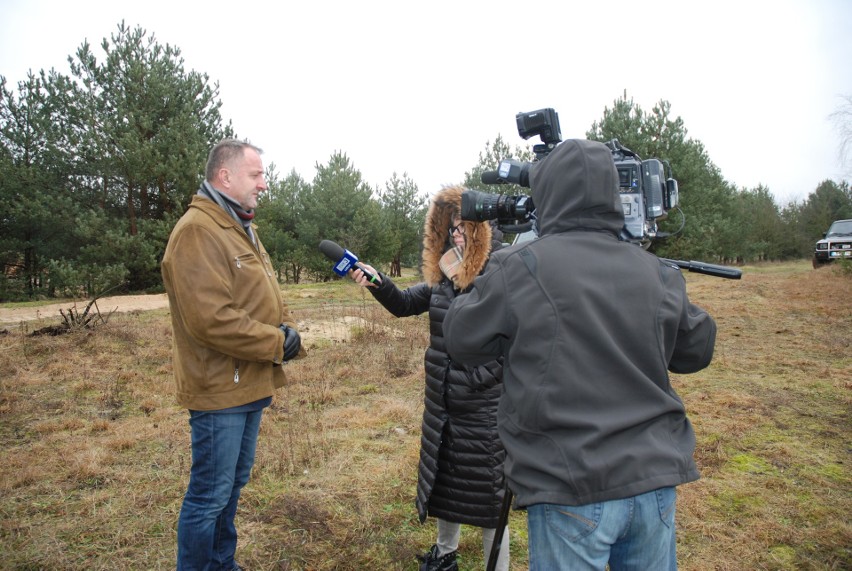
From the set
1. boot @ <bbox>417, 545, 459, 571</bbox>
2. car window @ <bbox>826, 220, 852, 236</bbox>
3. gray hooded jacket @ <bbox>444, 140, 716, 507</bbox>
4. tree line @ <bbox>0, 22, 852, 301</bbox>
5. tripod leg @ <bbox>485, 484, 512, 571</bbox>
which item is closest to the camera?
gray hooded jacket @ <bbox>444, 140, 716, 507</bbox>

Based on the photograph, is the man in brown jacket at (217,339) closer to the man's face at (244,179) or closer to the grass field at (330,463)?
the man's face at (244,179)

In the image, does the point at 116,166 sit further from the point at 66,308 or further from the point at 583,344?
the point at 583,344

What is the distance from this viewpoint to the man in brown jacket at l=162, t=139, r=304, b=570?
219cm

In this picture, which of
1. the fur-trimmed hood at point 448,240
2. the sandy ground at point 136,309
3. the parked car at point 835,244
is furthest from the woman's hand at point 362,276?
the parked car at point 835,244

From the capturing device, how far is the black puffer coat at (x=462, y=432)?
241cm

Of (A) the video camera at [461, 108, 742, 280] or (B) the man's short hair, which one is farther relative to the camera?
(B) the man's short hair

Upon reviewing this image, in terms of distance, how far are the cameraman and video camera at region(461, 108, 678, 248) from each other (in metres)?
0.46

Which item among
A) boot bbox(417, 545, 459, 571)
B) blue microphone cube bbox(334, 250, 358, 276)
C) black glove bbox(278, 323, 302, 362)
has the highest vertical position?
blue microphone cube bbox(334, 250, 358, 276)

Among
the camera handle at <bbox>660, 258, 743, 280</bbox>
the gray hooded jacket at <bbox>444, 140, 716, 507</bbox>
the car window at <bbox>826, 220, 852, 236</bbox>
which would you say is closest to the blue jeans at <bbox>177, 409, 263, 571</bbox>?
the gray hooded jacket at <bbox>444, 140, 716, 507</bbox>

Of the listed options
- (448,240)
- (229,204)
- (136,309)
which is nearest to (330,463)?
(448,240)

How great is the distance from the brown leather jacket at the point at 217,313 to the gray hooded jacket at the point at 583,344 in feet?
3.71

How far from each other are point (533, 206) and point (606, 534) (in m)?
1.20

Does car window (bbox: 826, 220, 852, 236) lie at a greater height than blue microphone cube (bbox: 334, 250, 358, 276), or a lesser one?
greater

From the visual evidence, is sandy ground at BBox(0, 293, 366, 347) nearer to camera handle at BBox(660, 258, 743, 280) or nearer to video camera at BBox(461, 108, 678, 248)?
video camera at BBox(461, 108, 678, 248)
